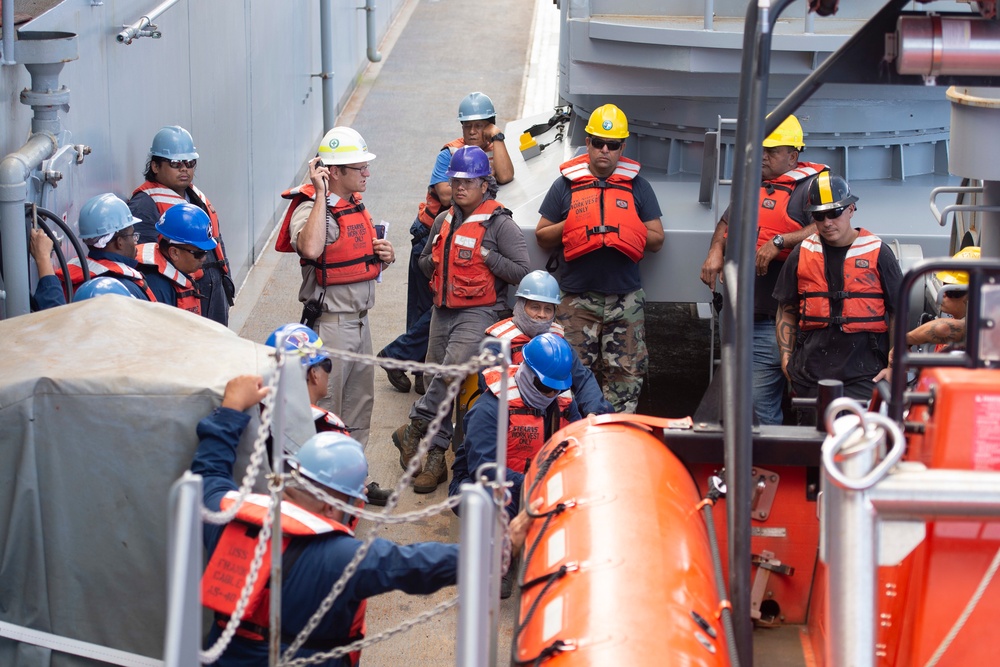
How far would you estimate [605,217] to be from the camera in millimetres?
6625

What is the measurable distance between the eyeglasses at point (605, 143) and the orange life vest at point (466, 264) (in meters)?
0.66

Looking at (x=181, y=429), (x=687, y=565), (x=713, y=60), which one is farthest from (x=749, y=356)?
(x=713, y=60)

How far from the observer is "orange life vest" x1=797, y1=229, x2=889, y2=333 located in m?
5.60

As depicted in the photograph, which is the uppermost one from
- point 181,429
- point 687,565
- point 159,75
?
point 159,75

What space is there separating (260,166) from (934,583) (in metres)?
8.27

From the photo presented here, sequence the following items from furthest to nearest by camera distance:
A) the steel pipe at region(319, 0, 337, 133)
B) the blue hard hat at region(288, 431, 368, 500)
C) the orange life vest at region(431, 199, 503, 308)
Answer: the steel pipe at region(319, 0, 337, 133)
the orange life vest at region(431, 199, 503, 308)
the blue hard hat at region(288, 431, 368, 500)

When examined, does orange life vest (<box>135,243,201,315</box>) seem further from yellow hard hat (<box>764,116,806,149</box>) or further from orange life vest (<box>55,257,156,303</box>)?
yellow hard hat (<box>764,116,806,149</box>)

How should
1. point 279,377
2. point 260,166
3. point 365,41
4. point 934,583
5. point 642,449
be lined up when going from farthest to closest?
1. point 365,41
2. point 260,166
3. point 642,449
4. point 279,377
5. point 934,583

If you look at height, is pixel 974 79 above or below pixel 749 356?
above

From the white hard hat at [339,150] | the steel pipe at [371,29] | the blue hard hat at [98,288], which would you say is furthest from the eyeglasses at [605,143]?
the steel pipe at [371,29]

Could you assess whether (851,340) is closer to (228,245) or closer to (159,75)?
(159,75)

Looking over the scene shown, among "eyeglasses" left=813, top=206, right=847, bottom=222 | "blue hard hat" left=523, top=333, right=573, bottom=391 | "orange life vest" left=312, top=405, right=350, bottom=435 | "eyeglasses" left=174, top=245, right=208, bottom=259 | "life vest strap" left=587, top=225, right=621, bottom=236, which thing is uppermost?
"eyeglasses" left=813, top=206, right=847, bottom=222

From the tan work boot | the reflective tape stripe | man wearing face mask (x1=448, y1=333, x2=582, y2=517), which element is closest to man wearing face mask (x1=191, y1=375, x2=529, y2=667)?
the reflective tape stripe

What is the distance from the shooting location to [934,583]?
2.47 metres
